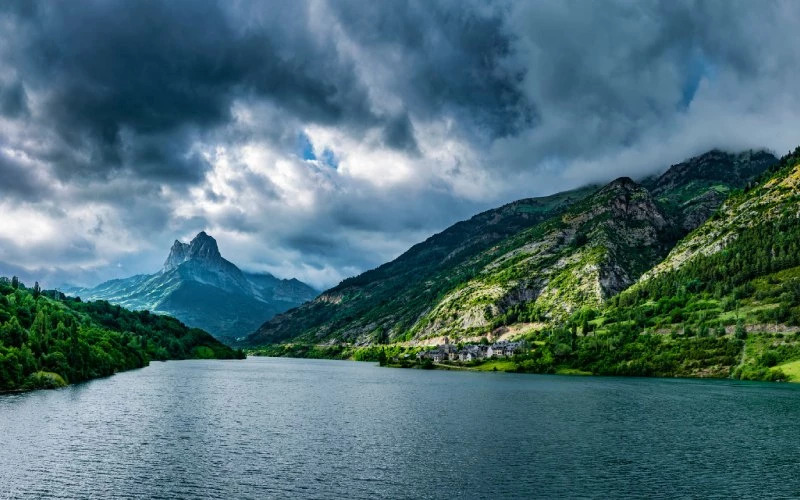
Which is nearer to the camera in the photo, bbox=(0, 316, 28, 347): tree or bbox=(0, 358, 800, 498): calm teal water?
bbox=(0, 358, 800, 498): calm teal water

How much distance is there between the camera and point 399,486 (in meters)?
67.1

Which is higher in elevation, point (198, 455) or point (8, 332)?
point (8, 332)

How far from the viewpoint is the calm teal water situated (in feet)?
219

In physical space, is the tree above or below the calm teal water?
above

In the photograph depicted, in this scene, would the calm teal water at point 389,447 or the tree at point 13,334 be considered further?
the tree at point 13,334

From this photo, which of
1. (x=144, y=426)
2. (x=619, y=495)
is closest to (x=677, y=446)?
(x=619, y=495)

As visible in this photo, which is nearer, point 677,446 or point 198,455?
point 198,455

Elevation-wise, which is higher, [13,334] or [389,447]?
[13,334]

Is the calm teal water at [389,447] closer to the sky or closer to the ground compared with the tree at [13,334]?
closer to the ground

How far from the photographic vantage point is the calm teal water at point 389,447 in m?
66.8

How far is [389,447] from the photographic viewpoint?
297 ft

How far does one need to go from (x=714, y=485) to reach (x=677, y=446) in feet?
86.0

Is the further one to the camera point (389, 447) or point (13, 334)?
point (13, 334)

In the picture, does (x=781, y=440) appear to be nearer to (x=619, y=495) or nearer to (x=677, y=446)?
(x=677, y=446)
